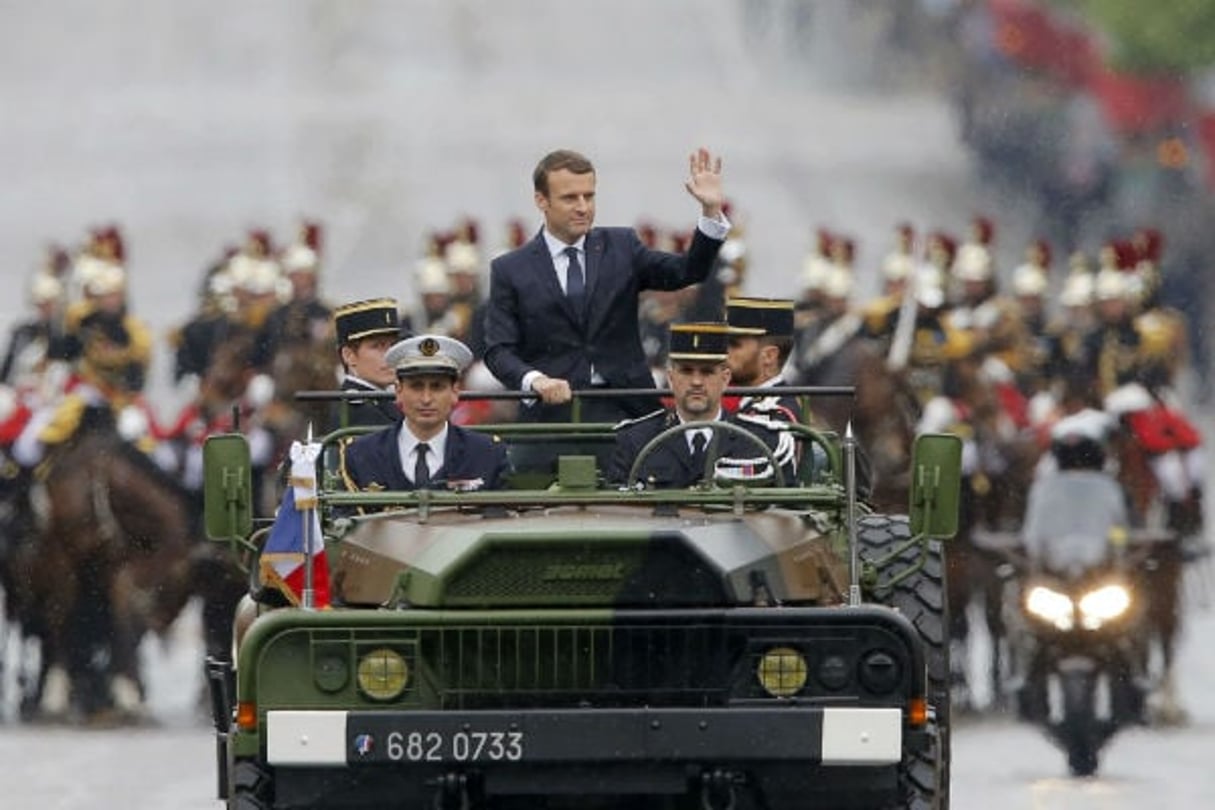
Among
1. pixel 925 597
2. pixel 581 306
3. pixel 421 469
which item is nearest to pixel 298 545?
pixel 421 469

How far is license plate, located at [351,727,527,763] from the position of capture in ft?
48.6

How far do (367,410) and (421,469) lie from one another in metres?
2.18

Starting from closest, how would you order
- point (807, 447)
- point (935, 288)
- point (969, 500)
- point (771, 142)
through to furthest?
point (807, 447), point (969, 500), point (935, 288), point (771, 142)

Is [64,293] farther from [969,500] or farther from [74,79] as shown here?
[74,79]

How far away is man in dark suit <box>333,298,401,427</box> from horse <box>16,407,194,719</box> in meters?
10.2

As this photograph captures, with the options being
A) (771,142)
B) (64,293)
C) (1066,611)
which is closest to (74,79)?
(771,142)

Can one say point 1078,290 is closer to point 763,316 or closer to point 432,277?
point 432,277

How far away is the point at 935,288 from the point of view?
34031 mm

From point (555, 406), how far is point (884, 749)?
3520 millimetres

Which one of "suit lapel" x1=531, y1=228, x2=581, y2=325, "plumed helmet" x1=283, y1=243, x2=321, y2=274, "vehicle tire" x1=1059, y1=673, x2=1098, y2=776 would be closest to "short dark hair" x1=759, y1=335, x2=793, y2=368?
"suit lapel" x1=531, y1=228, x2=581, y2=325

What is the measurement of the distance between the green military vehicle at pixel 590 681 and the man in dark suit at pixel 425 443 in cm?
107

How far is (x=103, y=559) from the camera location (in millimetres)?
29312

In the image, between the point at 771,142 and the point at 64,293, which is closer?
the point at 64,293

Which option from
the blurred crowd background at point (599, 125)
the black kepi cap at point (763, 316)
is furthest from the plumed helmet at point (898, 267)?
the blurred crowd background at point (599, 125)
